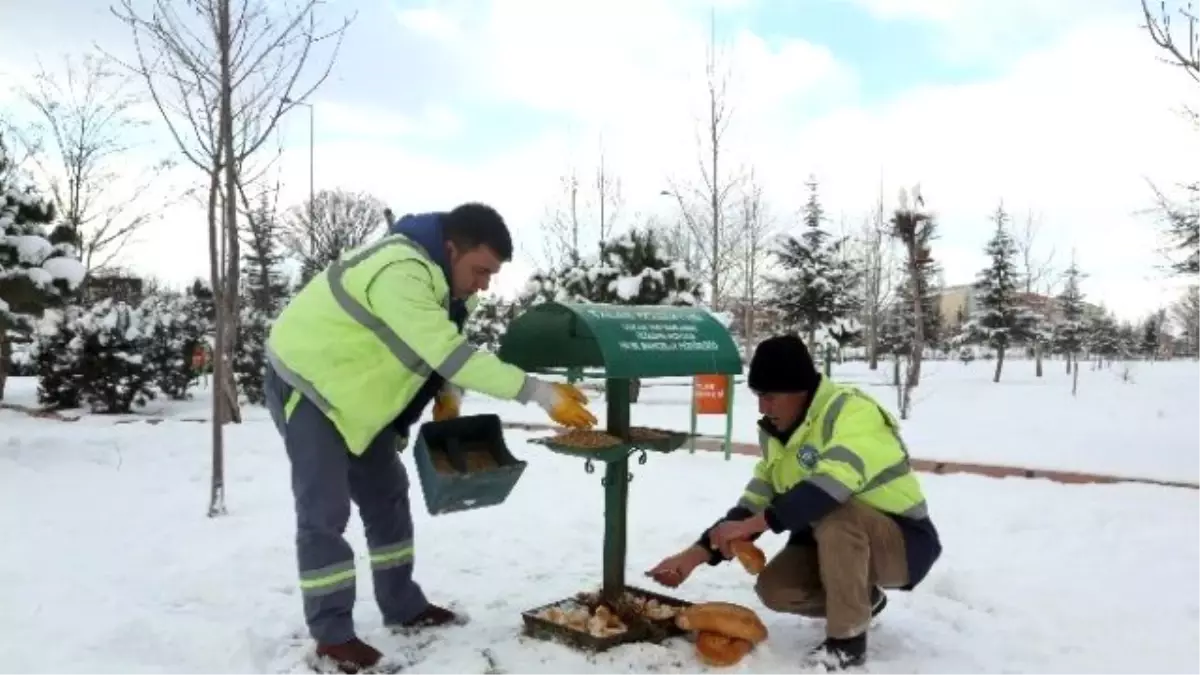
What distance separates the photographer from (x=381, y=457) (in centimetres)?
383

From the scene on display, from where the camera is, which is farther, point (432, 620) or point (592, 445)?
point (432, 620)

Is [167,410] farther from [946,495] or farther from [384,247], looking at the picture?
[384,247]

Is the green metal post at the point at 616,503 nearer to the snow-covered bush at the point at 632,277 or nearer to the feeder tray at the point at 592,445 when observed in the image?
the feeder tray at the point at 592,445

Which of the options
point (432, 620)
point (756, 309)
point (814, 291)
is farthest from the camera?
point (756, 309)

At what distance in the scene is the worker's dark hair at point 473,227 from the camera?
3516mm

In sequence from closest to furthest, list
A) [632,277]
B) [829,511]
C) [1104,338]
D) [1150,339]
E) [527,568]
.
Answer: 1. [829,511]
2. [527,568]
3. [632,277]
4. [1104,338]
5. [1150,339]

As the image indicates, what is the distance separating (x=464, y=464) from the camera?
12.5ft

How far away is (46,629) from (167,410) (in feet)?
45.5

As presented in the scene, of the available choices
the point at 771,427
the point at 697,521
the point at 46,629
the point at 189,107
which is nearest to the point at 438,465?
the point at 771,427

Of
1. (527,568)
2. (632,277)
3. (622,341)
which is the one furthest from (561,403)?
(632,277)

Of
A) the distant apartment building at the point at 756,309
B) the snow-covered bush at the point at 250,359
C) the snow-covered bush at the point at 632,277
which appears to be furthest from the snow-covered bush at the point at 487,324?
the snow-covered bush at the point at 250,359

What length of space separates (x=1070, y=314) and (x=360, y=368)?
42.7 meters

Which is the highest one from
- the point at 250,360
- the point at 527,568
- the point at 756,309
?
the point at 756,309

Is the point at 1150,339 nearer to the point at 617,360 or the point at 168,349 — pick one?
the point at 168,349
